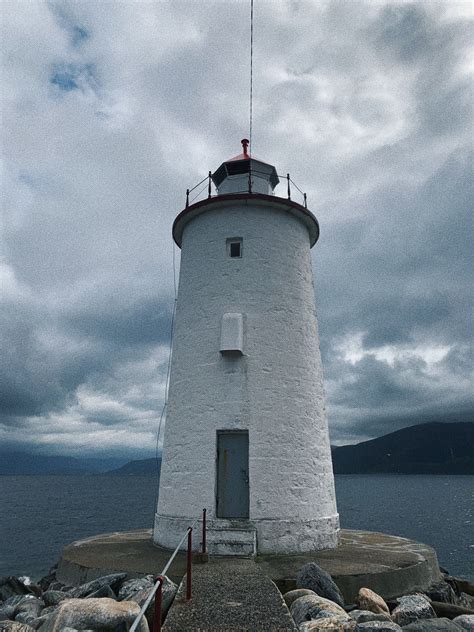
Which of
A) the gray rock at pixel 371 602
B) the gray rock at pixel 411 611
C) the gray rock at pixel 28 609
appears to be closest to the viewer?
the gray rock at pixel 411 611

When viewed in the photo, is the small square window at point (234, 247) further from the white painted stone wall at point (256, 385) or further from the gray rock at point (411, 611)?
the gray rock at point (411, 611)

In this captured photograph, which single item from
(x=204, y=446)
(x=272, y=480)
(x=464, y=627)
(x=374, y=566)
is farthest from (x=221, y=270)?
(x=464, y=627)

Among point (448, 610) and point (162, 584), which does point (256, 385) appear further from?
point (162, 584)

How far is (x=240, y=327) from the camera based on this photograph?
980 cm

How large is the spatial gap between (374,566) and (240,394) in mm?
3604

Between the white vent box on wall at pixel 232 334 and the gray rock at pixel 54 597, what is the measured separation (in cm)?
473

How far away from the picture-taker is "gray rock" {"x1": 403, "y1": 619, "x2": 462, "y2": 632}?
5.56m

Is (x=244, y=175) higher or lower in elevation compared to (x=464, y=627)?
higher

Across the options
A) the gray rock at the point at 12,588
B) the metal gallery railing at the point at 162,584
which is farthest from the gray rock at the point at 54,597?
the gray rock at the point at 12,588

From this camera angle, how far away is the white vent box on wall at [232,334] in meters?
9.62

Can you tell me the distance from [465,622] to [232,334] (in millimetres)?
5706

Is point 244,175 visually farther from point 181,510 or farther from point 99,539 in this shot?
point 99,539

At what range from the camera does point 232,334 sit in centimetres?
971

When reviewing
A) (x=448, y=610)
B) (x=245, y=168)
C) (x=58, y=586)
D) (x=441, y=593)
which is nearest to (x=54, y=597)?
(x=58, y=586)
